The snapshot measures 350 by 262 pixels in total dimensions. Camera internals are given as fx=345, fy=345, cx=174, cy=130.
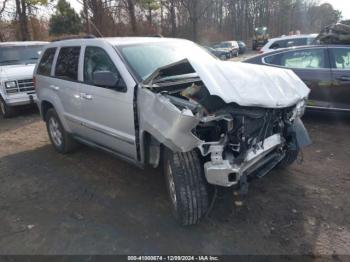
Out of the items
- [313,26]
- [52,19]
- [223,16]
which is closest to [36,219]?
[52,19]

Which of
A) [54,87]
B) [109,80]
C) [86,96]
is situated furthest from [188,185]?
[54,87]

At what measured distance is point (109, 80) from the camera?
3859 mm

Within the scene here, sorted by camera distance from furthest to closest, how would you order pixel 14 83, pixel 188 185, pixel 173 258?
pixel 14 83 < pixel 188 185 < pixel 173 258

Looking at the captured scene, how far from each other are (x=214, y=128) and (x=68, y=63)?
296cm

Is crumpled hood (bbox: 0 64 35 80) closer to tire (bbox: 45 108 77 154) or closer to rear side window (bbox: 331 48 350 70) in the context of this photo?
tire (bbox: 45 108 77 154)

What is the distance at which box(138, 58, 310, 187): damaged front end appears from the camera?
2.95m

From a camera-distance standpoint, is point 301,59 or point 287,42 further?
point 287,42

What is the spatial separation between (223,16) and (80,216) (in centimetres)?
5369

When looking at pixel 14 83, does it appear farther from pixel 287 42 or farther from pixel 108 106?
pixel 287 42

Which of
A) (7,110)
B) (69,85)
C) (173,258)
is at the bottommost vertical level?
(173,258)

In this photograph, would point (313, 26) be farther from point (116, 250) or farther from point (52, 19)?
point (116, 250)

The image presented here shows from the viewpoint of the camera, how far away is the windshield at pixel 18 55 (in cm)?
958

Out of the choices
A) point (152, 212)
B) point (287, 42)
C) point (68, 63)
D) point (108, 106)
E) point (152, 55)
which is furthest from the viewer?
point (287, 42)

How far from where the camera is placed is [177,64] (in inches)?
150
